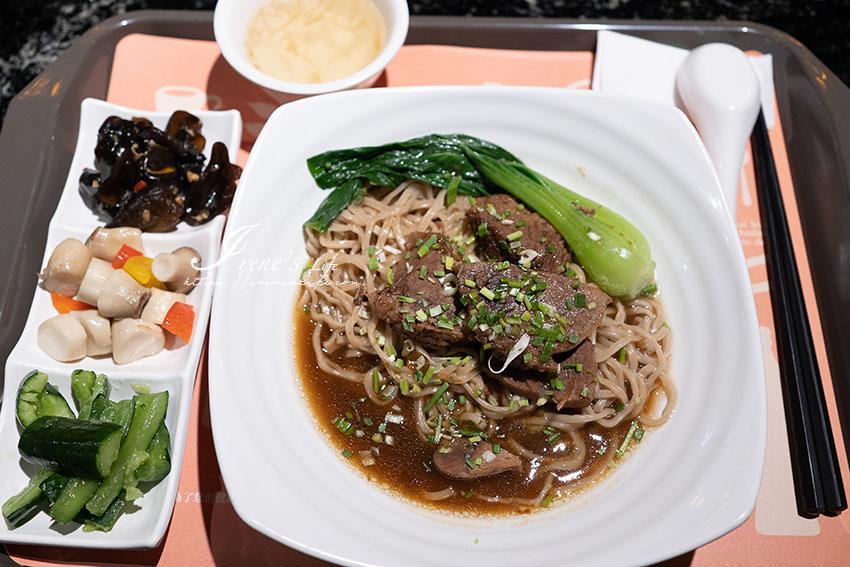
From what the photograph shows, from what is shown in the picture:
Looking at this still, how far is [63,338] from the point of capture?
2641mm

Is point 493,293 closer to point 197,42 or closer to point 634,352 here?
point 634,352

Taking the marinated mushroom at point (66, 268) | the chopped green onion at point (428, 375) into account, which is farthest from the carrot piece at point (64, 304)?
the chopped green onion at point (428, 375)

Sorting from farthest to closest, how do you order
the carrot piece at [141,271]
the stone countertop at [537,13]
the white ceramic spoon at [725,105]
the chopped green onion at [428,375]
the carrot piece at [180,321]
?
the stone countertop at [537,13] < the white ceramic spoon at [725,105] < the carrot piece at [141,271] < the carrot piece at [180,321] < the chopped green onion at [428,375]

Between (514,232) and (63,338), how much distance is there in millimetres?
2136

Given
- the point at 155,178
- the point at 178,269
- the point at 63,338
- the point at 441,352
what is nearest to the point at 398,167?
the point at 441,352

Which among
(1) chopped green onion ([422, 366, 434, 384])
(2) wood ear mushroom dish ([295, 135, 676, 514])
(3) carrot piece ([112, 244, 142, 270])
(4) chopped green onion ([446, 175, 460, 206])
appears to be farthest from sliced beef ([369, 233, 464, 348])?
(3) carrot piece ([112, 244, 142, 270])

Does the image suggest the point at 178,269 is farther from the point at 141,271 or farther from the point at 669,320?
the point at 669,320

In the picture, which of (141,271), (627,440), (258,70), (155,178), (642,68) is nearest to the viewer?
(627,440)

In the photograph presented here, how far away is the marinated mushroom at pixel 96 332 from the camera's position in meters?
2.73

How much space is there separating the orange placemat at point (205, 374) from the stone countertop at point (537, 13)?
737mm

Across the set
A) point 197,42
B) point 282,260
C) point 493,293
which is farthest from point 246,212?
point 197,42

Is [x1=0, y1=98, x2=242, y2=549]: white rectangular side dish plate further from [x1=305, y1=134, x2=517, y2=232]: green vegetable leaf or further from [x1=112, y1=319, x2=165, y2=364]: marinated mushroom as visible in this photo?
[x1=305, y1=134, x2=517, y2=232]: green vegetable leaf

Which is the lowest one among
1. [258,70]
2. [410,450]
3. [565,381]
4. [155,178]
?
[410,450]

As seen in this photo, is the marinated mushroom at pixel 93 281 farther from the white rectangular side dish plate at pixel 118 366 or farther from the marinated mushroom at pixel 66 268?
the white rectangular side dish plate at pixel 118 366
